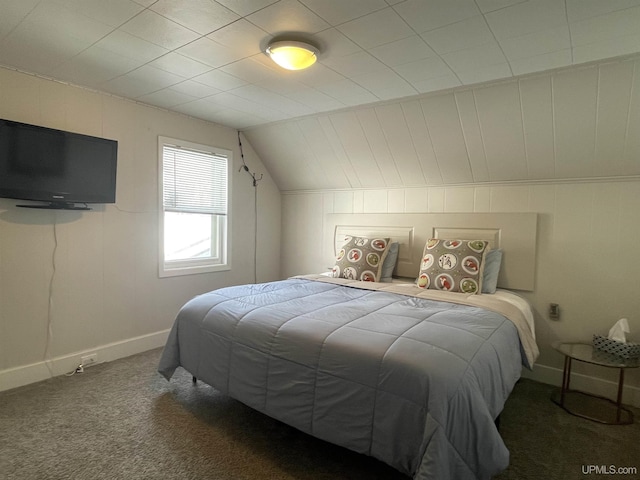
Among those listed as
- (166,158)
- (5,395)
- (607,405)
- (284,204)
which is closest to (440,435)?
(607,405)

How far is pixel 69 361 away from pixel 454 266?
3179mm

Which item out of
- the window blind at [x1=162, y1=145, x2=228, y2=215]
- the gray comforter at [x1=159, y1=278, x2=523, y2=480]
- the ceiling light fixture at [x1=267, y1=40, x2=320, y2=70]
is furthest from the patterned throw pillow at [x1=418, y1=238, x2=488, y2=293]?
the window blind at [x1=162, y1=145, x2=228, y2=215]

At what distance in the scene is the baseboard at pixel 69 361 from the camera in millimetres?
2488

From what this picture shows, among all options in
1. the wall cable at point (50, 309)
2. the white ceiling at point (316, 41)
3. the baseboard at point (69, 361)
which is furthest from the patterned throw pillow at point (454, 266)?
the wall cable at point (50, 309)

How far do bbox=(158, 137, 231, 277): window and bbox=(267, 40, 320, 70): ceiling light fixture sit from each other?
179cm

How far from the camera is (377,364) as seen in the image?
4.88 feet

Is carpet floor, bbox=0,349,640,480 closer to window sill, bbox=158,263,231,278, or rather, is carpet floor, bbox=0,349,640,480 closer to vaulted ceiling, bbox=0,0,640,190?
window sill, bbox=158,263,231,278

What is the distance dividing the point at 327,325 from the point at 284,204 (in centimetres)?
297

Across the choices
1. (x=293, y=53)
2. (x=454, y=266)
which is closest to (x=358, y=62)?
(x=293, y=53)

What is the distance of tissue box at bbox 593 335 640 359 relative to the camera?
2232 millimetres

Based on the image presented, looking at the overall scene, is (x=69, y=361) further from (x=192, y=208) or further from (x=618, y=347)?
(x=618, y=347)

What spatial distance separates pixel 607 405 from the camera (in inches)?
96.7

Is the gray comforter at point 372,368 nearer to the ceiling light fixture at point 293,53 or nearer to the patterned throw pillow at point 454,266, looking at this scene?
the patterned throw pillow at point 454,266

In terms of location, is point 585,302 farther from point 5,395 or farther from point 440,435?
point 5,395
